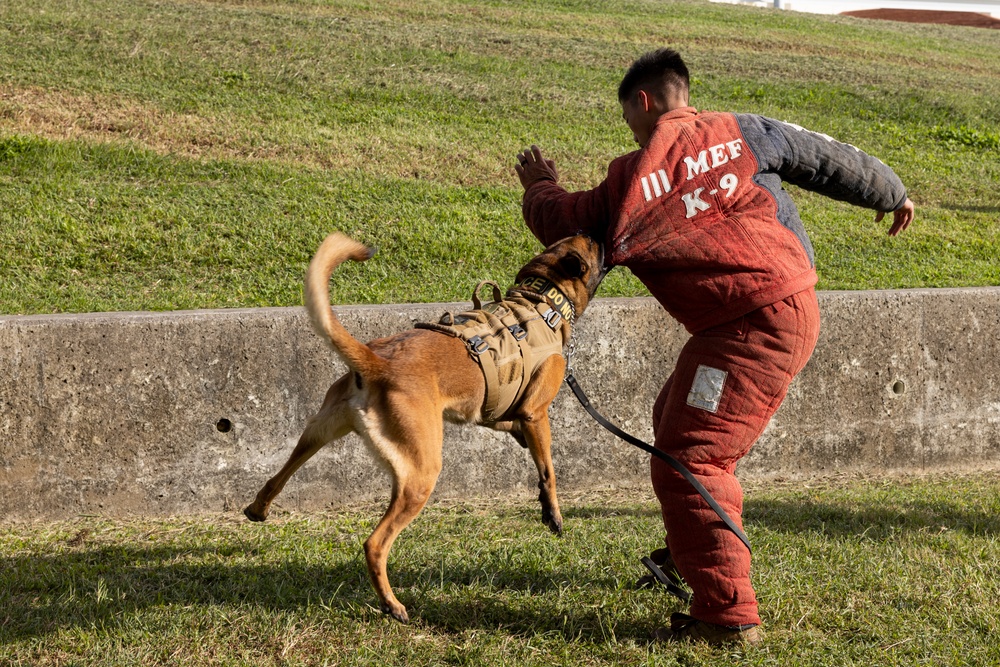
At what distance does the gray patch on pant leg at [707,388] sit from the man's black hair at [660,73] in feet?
3.13

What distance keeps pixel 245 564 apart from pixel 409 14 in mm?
11435

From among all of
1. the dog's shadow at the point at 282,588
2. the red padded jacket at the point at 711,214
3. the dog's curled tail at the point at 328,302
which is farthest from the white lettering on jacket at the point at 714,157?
the dog's shadow at the point at 282,588

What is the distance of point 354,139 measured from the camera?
338 inches

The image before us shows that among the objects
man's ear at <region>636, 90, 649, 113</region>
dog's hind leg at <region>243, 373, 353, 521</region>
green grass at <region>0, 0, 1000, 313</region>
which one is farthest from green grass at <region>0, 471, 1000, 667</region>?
green grass at <region>0, 0, 1000, 313</region>

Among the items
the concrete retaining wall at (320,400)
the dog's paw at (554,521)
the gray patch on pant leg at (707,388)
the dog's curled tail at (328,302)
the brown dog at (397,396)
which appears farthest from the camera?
the concrete retaining wall at (320,400)

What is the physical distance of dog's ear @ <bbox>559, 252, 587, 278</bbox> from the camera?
356cm

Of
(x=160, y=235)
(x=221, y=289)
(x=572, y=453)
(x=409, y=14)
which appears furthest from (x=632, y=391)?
(x=409, y=14)

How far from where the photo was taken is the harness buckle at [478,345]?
336cm

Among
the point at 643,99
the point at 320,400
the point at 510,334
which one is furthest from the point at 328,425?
the point at 643,99

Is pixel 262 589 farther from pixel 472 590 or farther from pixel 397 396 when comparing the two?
pixel 397 396

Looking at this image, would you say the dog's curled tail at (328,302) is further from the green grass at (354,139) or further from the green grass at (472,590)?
the green grass at (354,139)

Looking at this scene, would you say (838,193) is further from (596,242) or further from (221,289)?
(221,289)

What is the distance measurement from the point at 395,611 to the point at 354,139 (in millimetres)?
6042

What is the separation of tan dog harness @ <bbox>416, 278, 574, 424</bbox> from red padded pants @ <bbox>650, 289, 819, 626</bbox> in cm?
57
